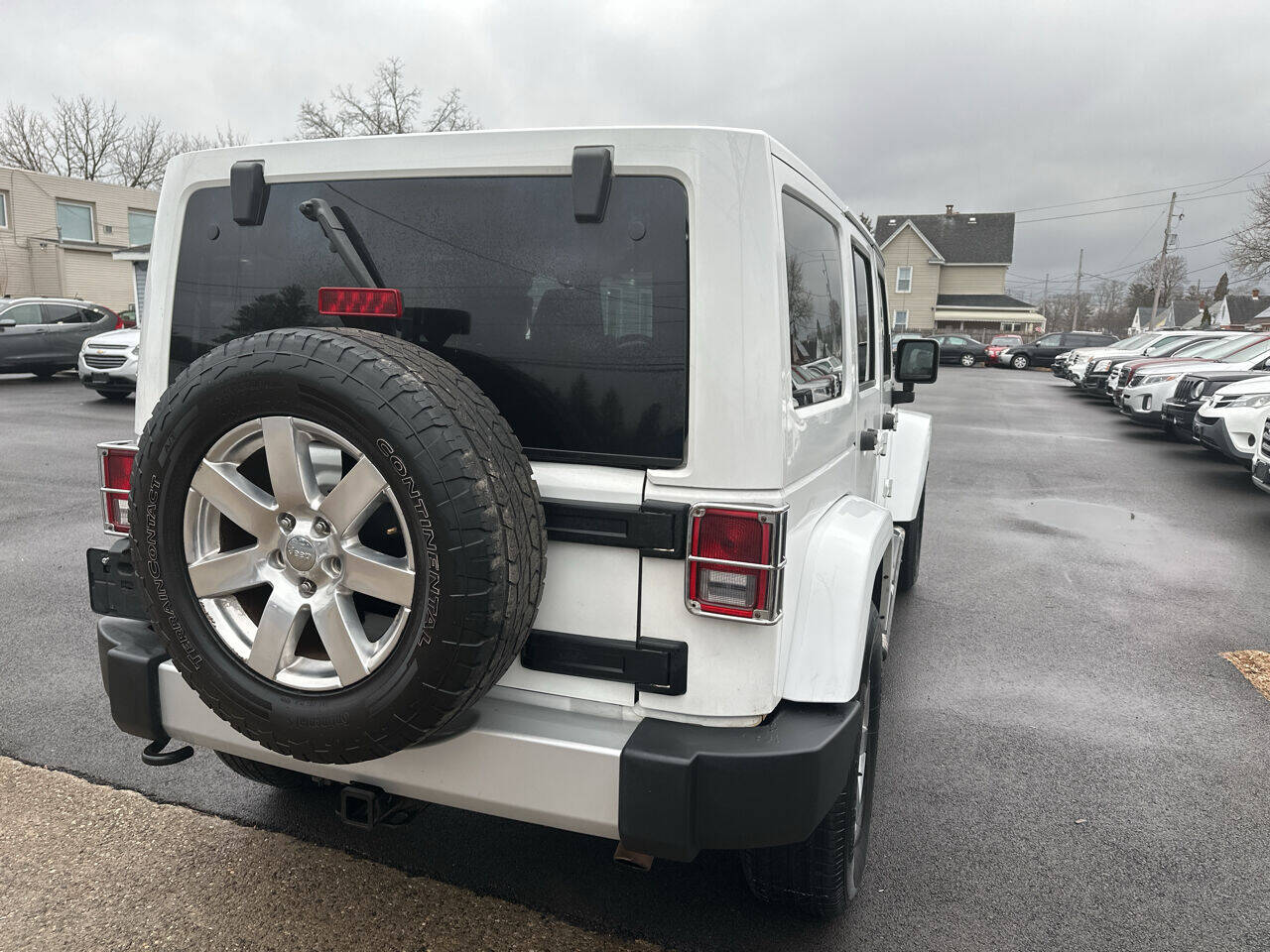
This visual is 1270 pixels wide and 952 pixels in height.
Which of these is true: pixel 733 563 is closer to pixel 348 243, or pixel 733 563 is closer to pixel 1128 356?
pixel 348 243

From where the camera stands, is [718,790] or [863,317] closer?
[718,790]

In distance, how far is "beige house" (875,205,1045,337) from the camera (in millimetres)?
53031

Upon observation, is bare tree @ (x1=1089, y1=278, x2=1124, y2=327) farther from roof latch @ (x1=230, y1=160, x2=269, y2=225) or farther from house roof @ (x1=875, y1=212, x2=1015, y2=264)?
roof latch @ (x1=230, y1=160, x2=269, y2=225)

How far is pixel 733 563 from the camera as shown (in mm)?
2014

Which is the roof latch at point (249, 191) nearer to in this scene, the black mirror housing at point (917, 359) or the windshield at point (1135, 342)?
the black mirror housing at point (917, 359)

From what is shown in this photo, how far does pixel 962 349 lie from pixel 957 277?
20008 mm

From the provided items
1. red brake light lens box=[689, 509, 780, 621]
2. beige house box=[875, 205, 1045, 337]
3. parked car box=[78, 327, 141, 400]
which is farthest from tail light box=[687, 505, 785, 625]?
beige house box=[875, 205, 1045, 337]

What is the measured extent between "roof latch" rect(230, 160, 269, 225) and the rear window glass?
0.13 feet

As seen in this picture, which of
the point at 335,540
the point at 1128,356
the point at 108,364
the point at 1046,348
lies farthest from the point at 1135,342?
the point at 335,540

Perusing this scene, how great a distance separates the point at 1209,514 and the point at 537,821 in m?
8.82

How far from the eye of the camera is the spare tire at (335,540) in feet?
5.98

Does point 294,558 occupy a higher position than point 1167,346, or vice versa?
point 1167,346

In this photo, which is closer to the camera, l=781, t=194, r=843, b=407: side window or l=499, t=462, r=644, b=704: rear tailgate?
l=499, t=462, r=644, b=704: rear tailgate

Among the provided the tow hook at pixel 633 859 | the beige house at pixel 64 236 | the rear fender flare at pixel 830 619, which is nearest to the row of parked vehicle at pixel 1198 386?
the rear fender flare at pixel 830 619
